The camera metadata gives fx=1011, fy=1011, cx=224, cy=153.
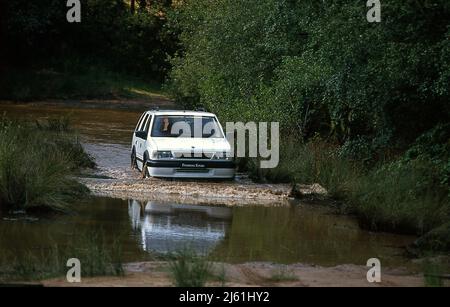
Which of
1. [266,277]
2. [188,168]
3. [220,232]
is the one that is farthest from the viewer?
[188,168]

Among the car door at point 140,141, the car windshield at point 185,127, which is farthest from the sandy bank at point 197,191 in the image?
the car windshield at point 185,127

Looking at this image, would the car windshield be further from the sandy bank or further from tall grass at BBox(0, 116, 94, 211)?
tall grass at BBox(0, 116, 94, 211)

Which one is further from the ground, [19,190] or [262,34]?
[262,34]

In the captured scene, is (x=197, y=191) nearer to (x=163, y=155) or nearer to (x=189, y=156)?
(x=189, y=156)

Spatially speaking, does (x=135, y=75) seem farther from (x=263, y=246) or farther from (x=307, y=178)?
(x=263, y=246)

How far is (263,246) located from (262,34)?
1742 centimetres

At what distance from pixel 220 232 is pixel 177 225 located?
0.88 meters

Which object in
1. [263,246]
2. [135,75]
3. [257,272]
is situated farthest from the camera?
[135,75]

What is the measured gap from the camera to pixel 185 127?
22.8 metres

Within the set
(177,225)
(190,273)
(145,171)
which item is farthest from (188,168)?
(190,273)

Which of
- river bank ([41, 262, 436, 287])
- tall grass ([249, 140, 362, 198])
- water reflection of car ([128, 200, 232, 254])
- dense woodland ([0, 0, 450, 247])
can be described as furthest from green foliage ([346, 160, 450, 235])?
river bank ([41, 262, 436, 287])

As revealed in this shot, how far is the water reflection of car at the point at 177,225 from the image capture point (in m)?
14.5
